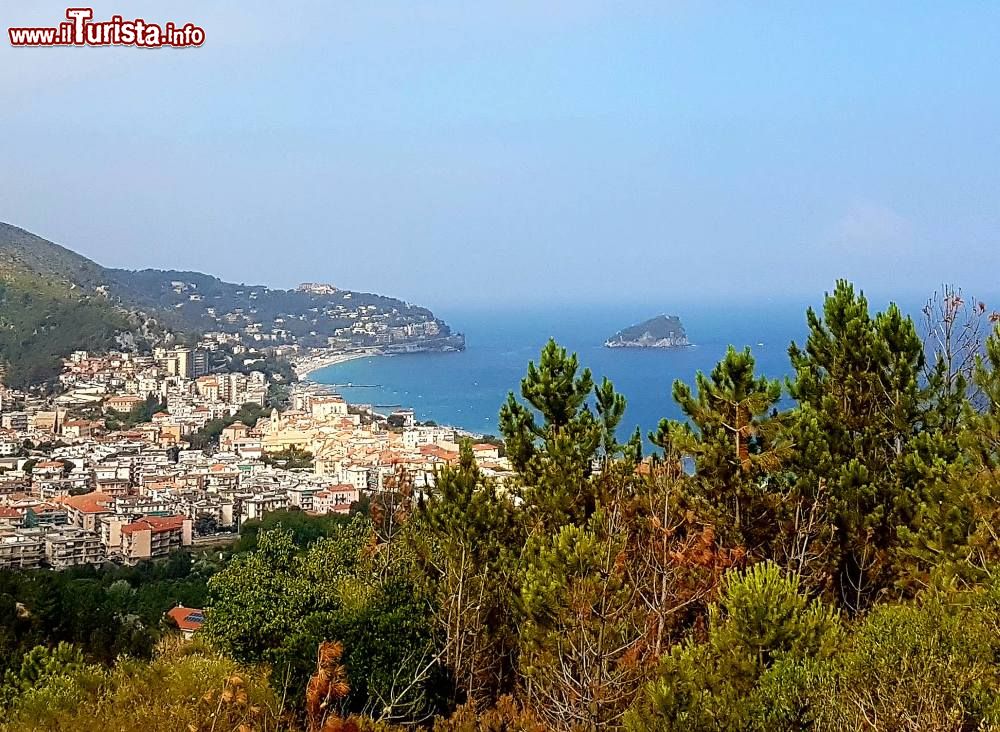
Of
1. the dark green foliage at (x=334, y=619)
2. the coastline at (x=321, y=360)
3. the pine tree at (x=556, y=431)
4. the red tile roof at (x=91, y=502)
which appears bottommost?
the red tile roof at (x=91, y=502)

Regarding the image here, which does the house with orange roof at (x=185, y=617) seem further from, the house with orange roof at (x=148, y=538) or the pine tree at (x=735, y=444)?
the house with orange roof at (x=148, y=538)

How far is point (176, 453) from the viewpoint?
119 feet

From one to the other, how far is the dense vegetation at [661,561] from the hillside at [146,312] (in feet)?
133

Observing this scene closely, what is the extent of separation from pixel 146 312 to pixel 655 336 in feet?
105

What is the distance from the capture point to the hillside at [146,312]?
147 ft

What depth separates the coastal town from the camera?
23.7 m

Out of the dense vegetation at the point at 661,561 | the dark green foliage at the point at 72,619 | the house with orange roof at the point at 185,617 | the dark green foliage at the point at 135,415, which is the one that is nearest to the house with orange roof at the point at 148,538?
the dark green foliage at the point at 72,619

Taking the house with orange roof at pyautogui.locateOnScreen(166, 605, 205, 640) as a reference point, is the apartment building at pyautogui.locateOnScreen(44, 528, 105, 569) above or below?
below

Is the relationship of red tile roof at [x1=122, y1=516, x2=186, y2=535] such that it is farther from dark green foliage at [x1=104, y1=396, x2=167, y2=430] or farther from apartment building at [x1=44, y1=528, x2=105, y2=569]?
dark green foliage at [x1=104, y1=396, x2=167, y2=430]

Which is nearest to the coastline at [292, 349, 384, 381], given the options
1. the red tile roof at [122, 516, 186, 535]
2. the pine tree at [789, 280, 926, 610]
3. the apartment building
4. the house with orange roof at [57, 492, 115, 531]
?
the house with orange roof at [57, 492, 115, 531]

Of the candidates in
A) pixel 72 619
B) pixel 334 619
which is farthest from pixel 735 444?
pixel 72 619

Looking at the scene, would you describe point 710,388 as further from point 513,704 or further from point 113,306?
point 113,306

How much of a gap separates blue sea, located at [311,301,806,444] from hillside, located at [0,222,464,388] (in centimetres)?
501

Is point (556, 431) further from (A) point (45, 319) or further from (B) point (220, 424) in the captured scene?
(A) point (45, 319)
